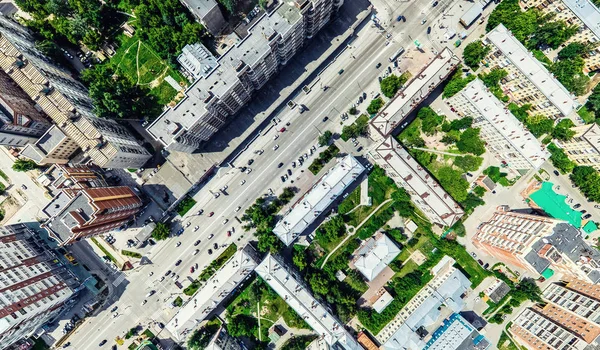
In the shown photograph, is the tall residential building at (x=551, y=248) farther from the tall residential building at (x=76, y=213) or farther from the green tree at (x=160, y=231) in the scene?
the tall residential building at (x=76, y=213)

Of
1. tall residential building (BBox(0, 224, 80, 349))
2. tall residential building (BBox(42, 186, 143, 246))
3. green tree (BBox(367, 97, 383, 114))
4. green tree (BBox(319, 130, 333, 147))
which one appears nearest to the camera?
tall residential building (BBox(42, 186, 143, 246))

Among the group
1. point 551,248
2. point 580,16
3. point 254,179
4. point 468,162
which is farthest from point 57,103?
point 580,16

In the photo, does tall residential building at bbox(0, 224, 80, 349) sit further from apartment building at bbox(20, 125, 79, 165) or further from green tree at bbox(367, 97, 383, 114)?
green tree at bbox(367, 97, 383, 114)

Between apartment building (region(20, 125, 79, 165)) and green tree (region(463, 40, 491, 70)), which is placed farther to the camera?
green tree (region(463, 40, 491, 70))

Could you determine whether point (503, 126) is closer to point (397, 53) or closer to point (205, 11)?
point (397, 53)

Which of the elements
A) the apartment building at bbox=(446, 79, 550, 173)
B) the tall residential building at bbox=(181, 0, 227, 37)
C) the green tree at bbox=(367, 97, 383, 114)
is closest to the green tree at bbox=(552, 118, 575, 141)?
the apartment building at bbox=(446, 79, 550, 173)

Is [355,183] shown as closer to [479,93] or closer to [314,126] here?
[314,126]
